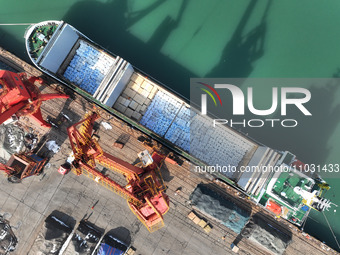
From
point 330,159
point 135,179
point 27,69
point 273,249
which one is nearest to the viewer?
point 135,179

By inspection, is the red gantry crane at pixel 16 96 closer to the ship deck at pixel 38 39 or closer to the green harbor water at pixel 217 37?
the ship deck at pixel 38 39

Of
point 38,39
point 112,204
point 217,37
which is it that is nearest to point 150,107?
point 112,204

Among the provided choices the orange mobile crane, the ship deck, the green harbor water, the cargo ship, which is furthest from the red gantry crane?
the green harbor water

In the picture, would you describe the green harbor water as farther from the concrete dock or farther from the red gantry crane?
the concrete dock

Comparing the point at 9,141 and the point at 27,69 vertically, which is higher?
the point at 27,69

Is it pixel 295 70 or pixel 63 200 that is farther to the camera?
pixel 295 70

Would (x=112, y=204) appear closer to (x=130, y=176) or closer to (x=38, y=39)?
(x=130, y=176)

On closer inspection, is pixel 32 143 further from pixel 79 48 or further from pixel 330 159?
pixel 330 159

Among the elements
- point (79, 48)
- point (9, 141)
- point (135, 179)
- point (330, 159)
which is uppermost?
point (330, 159)

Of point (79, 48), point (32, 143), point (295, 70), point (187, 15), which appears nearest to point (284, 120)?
point (295, 70)
